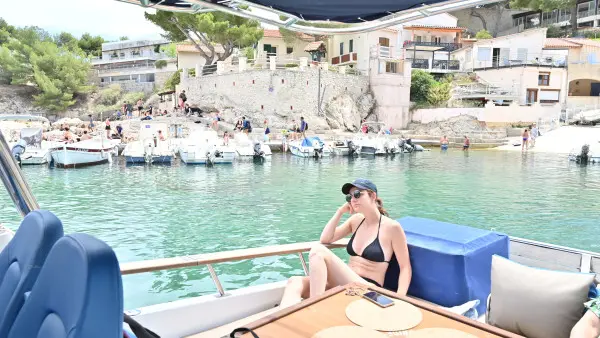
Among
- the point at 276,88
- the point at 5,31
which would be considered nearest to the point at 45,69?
the point at 5,31

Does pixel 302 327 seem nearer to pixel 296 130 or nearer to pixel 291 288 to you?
pixel 291 288

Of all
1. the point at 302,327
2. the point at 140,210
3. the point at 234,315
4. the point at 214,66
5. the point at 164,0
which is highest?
the point at 214,66

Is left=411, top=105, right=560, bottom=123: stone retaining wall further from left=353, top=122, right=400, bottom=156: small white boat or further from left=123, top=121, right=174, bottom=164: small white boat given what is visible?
left=123, top=121, right=174, bottom=164: small white boat

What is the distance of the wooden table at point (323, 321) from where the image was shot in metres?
2.20

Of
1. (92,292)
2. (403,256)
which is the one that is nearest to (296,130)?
(403,256)

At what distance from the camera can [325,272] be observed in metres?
3.20

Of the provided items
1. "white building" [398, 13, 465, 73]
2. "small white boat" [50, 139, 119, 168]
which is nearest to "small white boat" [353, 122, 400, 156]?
"small white boat" [50, 139, 119, 168]

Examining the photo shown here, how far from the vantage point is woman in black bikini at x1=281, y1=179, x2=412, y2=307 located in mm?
3227

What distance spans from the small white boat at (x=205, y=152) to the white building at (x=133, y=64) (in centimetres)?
2842

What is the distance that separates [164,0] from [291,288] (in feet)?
6.61

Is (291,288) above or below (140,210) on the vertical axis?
above

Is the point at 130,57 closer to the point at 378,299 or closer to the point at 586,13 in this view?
the point at 586,13

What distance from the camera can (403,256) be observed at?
131 inches

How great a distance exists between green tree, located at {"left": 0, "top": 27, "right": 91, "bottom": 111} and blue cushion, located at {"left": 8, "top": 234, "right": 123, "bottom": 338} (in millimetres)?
45599
